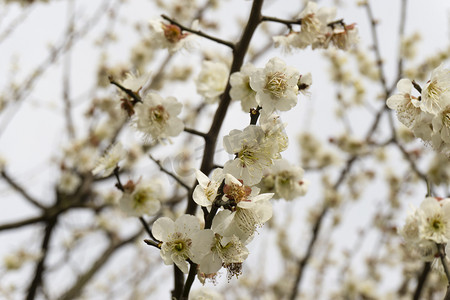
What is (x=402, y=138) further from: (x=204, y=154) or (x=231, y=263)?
(x=231, y=263)

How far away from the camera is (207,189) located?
982 millimetres

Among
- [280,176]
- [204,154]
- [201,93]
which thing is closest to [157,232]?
[204,154]

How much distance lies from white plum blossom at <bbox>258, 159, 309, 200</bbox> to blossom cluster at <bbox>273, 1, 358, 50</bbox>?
1.83ft

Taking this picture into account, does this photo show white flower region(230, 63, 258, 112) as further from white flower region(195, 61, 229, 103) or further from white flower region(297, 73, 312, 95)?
white flower region(195, 61, 229, 103)

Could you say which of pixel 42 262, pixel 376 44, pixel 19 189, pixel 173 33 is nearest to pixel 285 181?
pixel 173 33

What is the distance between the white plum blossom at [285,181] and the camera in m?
1.53

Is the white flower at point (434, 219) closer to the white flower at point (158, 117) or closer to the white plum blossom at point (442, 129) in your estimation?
the white plum blossom at point (442, 129)

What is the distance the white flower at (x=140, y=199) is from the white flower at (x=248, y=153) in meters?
0.69

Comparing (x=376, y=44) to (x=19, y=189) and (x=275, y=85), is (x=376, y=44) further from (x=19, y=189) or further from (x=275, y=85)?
(x=19, y=189)

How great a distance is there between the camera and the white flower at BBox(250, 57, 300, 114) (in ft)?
3.56

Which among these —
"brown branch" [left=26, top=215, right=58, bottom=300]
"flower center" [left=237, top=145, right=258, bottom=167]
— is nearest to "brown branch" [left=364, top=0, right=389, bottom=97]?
"flower center" [left=237, top=145, right=258, bottom=167]

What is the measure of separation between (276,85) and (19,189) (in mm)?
4186

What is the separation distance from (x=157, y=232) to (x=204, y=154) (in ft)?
1.45

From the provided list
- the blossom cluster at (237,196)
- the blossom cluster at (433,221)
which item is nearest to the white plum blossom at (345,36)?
the blossom cluster at (237,196)
